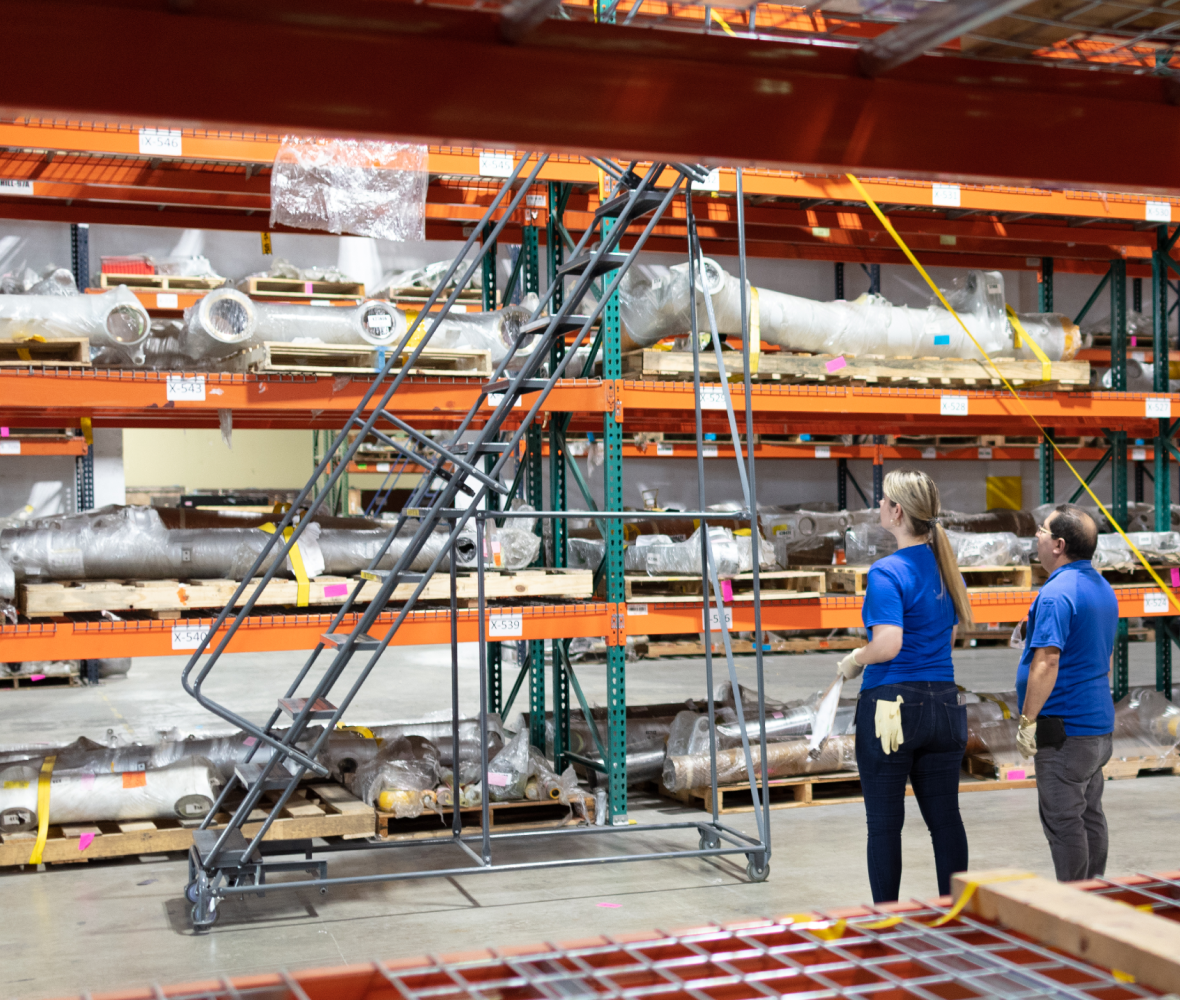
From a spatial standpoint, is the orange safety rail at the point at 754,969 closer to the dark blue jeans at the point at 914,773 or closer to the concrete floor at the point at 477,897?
the dark blue jeans at the point at 914,773

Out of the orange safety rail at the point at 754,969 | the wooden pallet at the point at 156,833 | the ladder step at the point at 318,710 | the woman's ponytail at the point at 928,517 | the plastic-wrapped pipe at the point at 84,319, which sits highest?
the plastic-wrapped pipe at the point at 84,319

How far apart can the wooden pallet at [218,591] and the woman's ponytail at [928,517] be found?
2524 mm

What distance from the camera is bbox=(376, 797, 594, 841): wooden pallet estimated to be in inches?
Result: 257

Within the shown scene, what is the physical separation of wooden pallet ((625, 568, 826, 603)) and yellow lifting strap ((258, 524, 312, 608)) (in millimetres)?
1851

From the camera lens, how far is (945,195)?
7.00 m

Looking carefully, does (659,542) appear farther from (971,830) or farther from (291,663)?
(291,663)

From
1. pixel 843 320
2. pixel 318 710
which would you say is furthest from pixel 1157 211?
pixel 318 710

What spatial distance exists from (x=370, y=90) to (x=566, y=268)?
415 centimetres

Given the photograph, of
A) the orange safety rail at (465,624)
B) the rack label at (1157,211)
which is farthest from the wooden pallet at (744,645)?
the rack label at (1157,211)

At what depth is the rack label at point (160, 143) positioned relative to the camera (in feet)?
18.1

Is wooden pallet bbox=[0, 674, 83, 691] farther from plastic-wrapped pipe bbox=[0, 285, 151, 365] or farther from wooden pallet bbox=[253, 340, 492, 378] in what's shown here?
wooden pallet bbox=[253, 340, 492, 378]

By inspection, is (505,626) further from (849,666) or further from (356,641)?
(849,666)

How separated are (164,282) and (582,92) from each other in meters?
9.82

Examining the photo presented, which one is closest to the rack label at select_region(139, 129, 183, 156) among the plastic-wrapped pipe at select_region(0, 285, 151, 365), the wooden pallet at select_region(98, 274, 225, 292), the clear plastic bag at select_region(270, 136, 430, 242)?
the clear plastic bag at select_region(270, 136, 430, 242)
